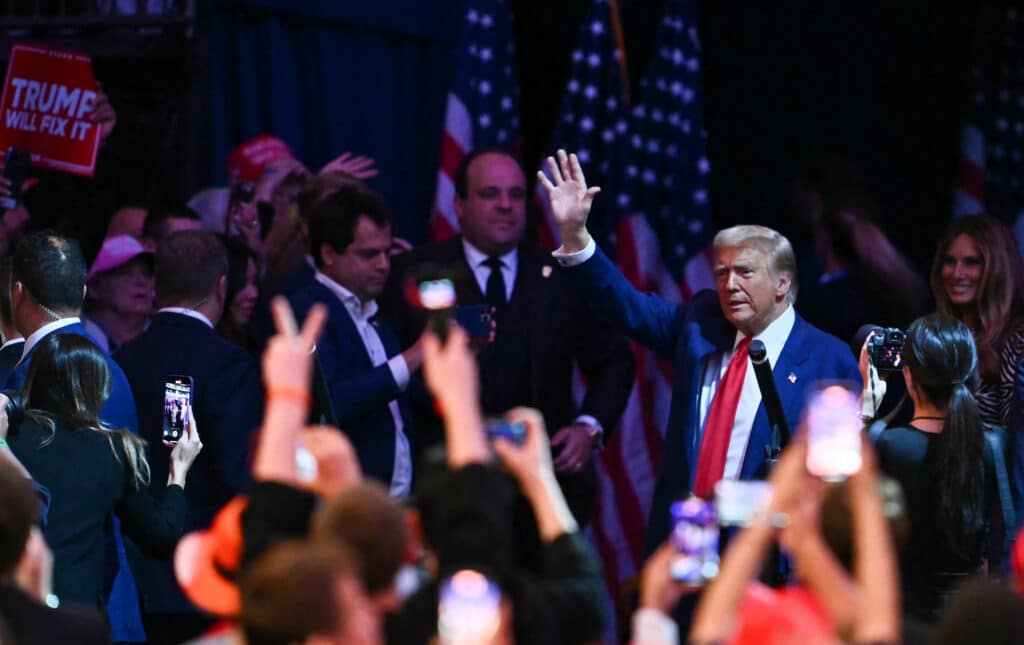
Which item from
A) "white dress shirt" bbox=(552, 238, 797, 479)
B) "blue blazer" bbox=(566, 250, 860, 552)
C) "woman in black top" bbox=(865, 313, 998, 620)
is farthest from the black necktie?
"woman in black top" bbox=(865, 313, 998, 620)

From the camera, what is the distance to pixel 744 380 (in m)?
5.74

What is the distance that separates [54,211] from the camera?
7637 millimetres

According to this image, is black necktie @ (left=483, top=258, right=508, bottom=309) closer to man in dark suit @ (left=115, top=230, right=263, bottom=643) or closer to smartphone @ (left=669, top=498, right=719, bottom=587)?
man in dark suit @ (left=115, top=230, right=263, bottom=643)

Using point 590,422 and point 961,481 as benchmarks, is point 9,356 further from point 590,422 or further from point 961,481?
point 961,481

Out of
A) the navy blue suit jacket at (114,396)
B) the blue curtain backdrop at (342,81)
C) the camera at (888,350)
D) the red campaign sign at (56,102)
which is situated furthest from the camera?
the blue curtain backdrop at (342,81)

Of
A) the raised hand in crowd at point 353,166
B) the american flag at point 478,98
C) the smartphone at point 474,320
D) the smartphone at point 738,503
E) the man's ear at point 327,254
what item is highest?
the american flag at point 478,98

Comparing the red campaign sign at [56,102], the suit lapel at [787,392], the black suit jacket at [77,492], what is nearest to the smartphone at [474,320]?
the suit lapel at [787,392]

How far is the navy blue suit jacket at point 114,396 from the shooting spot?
17.1 ft

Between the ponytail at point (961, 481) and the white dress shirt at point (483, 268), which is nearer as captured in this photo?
the ponytail at point (961, 481)

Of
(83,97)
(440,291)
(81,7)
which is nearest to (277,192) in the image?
(83,97)

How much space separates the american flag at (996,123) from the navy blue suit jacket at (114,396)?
444 cm

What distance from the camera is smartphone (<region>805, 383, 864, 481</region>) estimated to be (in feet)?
10.0

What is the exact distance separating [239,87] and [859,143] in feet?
9.56

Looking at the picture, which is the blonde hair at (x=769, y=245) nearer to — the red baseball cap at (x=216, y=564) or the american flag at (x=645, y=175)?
the american flag at (x=645, y=175)
